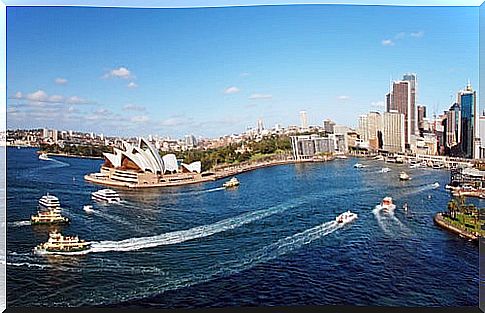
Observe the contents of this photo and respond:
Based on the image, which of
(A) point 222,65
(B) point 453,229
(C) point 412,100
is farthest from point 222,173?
Result: (B) point 453,229

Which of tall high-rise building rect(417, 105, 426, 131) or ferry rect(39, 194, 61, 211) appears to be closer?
ferry rect(39, 194, 61, 211)

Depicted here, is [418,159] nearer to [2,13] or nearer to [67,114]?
[67,114]

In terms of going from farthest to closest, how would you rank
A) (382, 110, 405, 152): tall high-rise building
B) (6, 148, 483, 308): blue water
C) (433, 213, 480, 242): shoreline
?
(382, 110, 405, 152): tall high-rise building < (433, 213, 480, 242): shoreline < (6, 148, 483, 308): blue water

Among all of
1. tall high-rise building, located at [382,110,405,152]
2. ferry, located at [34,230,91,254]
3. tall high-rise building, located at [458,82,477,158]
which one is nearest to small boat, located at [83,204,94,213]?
ferry, located at [34,230,91,254]

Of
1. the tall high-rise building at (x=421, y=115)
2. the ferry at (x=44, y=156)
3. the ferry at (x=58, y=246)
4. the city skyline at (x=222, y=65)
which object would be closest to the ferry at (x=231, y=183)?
the city skyline at (x=222, y=65)

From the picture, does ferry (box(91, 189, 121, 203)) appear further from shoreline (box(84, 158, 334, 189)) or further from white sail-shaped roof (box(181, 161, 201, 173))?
white sail-shaped roof (box(181, 161, 201, 173))

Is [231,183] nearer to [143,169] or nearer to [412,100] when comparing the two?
[143,169]

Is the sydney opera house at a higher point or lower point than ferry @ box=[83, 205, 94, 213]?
higher
